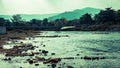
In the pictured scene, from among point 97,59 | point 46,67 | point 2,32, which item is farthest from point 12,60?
point 2,32

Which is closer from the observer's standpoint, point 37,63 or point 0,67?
point 0,67

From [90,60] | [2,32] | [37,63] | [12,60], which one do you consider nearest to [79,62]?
[90,60]

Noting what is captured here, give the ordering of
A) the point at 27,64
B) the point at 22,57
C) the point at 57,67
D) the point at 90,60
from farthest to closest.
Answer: the point at 22,57
the point at 90,60
the point at 27,64
the point at 57,67

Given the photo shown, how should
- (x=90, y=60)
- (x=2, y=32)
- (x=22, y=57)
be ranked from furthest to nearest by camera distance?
(x=2, y=32)
(x=22, y=57)
(x=90, y=60)

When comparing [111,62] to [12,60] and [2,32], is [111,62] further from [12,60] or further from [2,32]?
[2,32]

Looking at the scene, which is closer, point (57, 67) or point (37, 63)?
point (57, 67)

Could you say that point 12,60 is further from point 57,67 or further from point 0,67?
point 57,67

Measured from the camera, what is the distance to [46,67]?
153 feet

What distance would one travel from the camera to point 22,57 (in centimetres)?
5928

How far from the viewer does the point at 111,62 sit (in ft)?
167

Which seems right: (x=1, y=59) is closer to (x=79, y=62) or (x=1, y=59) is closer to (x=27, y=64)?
(x=27, y=64)

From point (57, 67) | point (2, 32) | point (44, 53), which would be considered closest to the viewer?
point (57, 67)

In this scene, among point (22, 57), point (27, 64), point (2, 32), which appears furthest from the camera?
point (2, 32)

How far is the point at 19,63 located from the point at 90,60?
12066 millimetres
